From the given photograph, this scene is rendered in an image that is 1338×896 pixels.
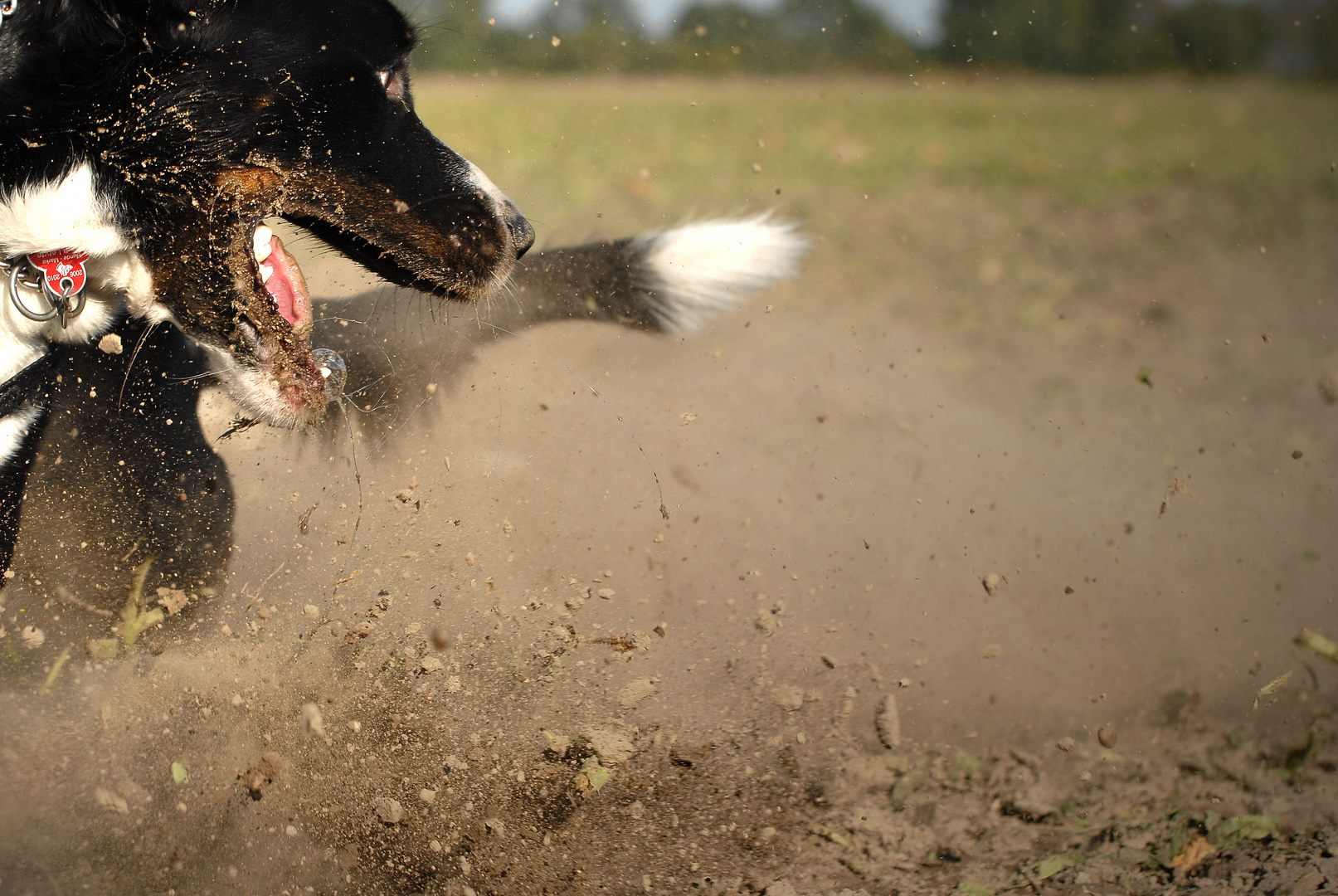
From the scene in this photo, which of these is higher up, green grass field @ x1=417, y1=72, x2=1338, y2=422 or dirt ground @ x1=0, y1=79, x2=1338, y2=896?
green grass field @ x1=417, y1=72, x2=1338, y2=422

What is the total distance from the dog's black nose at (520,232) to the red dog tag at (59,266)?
1129mm

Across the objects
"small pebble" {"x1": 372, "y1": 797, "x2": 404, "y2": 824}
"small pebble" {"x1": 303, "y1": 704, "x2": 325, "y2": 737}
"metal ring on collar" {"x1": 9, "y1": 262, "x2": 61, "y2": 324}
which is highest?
"metal ring on collar" {"x1": 9, "y1": 262, "x2": 61, "y2": 324}

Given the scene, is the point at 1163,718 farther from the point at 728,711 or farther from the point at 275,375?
the point at 275,375

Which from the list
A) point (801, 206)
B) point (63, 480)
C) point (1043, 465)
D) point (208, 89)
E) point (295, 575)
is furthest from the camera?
point (801, 206)

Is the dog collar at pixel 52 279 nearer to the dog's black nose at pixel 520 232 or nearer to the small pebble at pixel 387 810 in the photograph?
the dog's black nose at pixel 520 232

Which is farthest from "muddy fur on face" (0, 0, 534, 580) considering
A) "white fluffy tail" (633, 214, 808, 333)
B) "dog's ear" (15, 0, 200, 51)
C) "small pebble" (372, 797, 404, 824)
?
"small pebble" (372, 797, 404, 824)

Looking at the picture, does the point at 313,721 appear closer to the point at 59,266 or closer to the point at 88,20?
the point at 59,266

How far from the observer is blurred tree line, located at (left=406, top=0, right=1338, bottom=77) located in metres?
3.62

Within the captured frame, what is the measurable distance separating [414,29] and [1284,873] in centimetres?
346

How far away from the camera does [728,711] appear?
203cm

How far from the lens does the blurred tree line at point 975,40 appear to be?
3.62 metres

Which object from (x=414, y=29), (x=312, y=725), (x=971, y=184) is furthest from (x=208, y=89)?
(x=971, y=184)

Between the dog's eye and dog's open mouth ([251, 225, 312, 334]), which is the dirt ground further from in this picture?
the dog's eye

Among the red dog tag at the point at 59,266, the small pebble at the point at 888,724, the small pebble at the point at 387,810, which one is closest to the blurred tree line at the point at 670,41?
the red dog tag at the point at 59,266
